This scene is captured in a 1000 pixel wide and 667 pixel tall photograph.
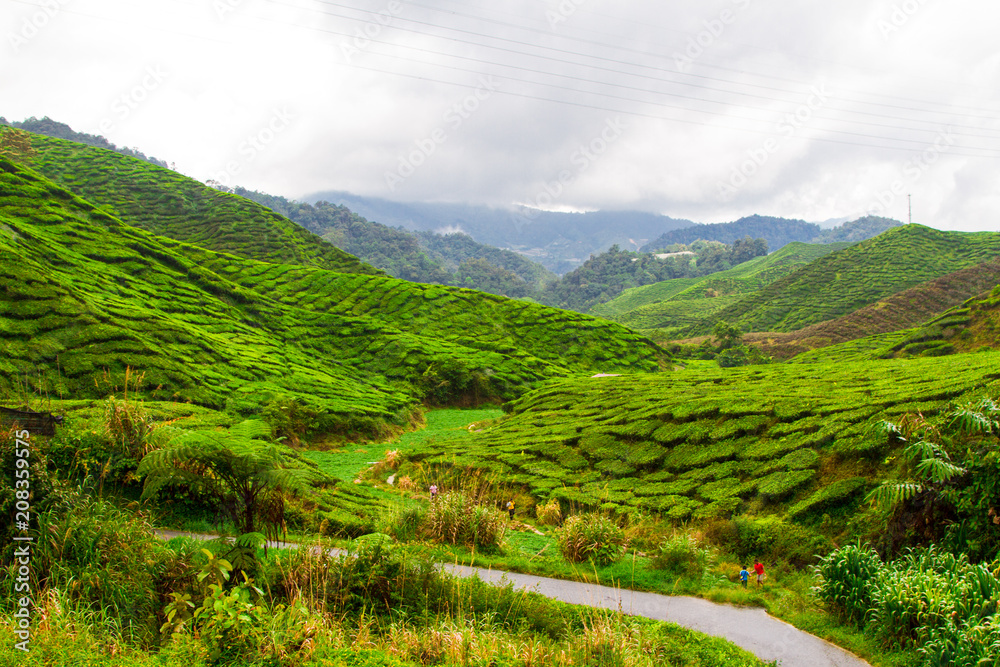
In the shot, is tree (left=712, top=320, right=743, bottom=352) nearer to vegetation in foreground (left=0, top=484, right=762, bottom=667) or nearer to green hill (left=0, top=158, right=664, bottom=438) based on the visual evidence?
green hill (left=0, top=158, right=664, bottom=438)

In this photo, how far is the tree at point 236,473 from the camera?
26.3 feet

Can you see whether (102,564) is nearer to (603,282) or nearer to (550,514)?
(550,514)

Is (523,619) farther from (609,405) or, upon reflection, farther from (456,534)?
(609,405)

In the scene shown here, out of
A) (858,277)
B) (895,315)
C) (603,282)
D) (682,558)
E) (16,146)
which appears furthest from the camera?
(603,282)

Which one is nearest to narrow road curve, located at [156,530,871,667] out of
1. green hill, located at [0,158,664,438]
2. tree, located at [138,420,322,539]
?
tree, located at [138,420,322,539]

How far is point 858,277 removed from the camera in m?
91.6

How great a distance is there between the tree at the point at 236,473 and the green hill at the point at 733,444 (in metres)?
8.38

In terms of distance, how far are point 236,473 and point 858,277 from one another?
105640 millimetres

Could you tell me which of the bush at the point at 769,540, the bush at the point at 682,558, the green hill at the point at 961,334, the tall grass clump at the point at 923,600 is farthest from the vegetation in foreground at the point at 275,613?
the green hill at the point at 961,334

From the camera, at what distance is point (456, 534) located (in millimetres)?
11398

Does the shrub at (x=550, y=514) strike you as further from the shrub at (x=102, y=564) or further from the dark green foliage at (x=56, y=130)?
the dark green foliage at (x=56, y=130)

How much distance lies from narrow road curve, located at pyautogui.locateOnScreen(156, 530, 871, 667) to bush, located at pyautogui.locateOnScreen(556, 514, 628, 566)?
39.1 inches

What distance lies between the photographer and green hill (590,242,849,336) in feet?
412

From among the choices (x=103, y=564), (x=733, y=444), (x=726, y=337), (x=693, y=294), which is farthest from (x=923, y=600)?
(x=693, y=294)
